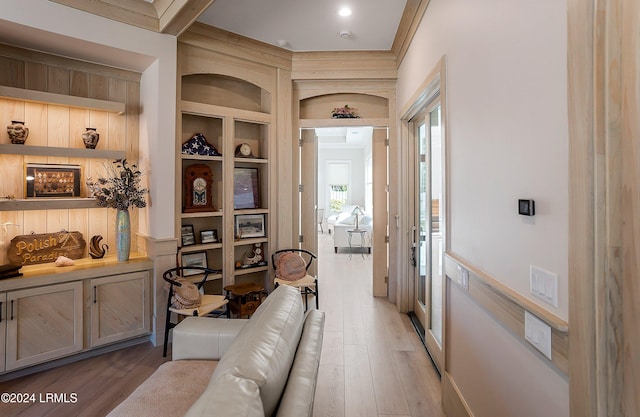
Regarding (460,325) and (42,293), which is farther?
(42,293)

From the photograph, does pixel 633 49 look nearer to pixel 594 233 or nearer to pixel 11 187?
pixel 594 233

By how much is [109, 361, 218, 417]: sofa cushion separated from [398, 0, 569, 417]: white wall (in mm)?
1426

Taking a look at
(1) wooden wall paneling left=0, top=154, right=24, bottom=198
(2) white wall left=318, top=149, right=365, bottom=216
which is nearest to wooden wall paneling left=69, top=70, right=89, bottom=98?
(1) wooden wall paneling left=0, top=154, right=24, bottom=198

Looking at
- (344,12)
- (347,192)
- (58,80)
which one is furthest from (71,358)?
(347,192)

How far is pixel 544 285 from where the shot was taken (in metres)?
1.12

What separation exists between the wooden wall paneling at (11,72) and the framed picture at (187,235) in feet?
5.87

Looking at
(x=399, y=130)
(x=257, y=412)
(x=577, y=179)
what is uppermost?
(x=399, y=130)

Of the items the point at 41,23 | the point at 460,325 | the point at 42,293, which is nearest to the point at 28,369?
the point at 42,293

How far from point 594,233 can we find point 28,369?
3578 millimetres

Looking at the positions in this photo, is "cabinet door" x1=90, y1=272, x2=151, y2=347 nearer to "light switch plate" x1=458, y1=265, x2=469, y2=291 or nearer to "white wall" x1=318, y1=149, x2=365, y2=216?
"light switch plate" x1=458, y1=265, x2=469, y2=291

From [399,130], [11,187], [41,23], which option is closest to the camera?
[41,23]

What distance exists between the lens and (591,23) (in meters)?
0.88

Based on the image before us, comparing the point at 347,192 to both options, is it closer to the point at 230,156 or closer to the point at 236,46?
the point at 230,156

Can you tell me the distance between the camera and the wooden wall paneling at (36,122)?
2717mm
